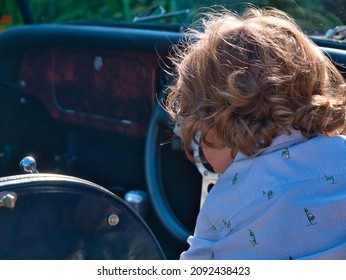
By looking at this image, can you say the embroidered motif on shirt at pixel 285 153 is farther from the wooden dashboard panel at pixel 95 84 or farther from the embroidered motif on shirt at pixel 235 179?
the wooden dashboard panel at pixel 95 84

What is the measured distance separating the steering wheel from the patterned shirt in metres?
0.97

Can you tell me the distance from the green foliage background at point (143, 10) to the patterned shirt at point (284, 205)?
32.0 inches

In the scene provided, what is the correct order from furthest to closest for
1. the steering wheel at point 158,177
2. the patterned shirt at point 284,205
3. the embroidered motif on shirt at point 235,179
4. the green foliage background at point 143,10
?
the steering wheel at point 158,177 < the green foliage background at point 143,10 < the embroidered motif on shirt at point 235,179 < the patterned shirt at point 284,205

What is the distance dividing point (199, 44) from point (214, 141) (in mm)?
204

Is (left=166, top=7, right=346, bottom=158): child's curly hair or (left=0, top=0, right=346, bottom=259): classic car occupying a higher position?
(left=166, top=7, right=346, bottom=158): child's curly hair

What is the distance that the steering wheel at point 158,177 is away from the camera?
230cm

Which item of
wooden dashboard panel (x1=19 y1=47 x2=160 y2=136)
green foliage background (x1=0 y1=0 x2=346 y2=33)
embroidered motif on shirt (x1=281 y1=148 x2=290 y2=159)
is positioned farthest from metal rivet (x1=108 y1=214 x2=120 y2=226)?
wooden dashboard panel (x1=19 y1=47 x2=160 y2=136)

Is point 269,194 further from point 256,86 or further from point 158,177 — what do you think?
point 158,177

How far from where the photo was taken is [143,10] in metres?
3.37

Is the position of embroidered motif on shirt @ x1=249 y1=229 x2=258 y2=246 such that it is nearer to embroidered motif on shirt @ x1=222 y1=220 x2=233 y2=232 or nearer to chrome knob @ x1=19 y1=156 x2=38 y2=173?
embroidered motif on shirt @ x1=222 y1=220 x2=233 y2=232

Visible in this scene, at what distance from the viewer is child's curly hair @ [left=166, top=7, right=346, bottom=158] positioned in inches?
52.1

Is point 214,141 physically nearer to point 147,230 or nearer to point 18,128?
point 147,230

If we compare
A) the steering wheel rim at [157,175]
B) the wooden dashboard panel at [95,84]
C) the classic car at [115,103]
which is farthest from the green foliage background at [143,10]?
the steering wheel rim at [157,175]

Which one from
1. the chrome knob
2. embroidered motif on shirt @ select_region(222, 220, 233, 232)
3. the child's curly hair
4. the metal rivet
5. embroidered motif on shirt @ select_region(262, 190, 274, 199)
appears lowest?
the metal rivet
